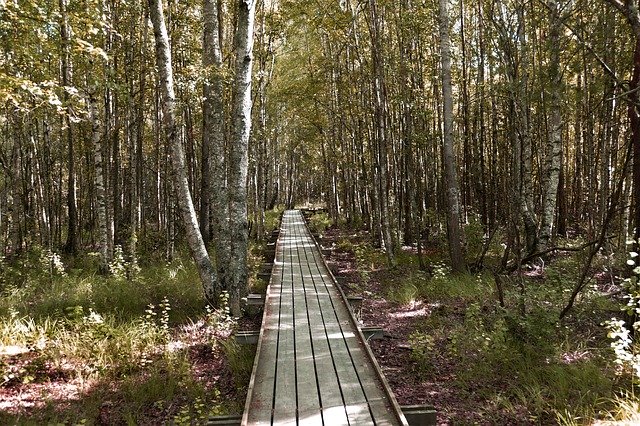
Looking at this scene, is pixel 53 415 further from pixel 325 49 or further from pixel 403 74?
pixel 325 49

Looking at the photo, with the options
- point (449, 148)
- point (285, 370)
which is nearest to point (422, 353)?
point (285, 370)

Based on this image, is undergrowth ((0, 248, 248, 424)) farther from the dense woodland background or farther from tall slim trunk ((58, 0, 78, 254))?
tall slim trunk ((58, 0, 78, 254))

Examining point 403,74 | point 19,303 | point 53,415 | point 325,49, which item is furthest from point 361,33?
point 53,415

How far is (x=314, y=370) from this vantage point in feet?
16.6

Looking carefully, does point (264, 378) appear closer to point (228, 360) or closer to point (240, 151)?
point (228, 360)

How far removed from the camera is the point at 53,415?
15.6 ft

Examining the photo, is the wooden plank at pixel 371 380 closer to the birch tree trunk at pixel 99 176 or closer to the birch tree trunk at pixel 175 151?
the birch tree trunk at pixel 175 151

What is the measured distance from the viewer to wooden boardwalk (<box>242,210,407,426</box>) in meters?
4.07

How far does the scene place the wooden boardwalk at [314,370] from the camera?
4066mm

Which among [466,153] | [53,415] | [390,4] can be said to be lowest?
[53,415]

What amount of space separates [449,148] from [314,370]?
21.2 ft

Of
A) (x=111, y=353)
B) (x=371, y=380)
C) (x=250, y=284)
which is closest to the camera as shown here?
(x=371, y=380)

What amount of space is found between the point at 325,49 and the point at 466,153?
7476 millimetres

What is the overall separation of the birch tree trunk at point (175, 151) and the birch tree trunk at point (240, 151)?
44 centimetres
